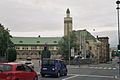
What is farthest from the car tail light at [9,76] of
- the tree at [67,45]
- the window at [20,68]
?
the tree at [67,45]

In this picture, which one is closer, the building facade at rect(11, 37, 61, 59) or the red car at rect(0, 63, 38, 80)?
the red car at rect(0, 63, 38, 80)

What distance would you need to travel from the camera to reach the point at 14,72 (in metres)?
17.8

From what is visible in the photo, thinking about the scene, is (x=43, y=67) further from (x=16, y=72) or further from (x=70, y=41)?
(x=70, y=41)

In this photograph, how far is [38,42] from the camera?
170000mm

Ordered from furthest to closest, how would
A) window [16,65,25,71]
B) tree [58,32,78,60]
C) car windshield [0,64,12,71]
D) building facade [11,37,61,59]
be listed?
building facade [11,37,61,59] → tree [58,32,78,60] → window [16,65,25,71] → car windshield [0,64,12,71]

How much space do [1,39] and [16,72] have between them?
56.0 metres

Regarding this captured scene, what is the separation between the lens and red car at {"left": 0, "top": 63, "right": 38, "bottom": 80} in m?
17.6

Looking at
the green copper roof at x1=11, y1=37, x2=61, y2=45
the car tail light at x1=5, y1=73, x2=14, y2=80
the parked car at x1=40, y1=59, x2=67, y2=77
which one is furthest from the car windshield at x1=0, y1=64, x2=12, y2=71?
the green copper roof at x1=11, y1=37, x2=61, y2=45

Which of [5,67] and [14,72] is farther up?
[5,67]

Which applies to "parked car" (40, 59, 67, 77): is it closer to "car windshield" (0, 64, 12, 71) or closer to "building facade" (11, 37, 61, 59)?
"car windshield" (0, 64, 12, 71)

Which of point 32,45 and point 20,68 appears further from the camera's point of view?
point 32,45

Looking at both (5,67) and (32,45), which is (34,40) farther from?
(5,67)

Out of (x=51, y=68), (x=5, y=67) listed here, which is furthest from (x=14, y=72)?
(x=51, y=68)

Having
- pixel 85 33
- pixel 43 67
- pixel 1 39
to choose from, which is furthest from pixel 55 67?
pixel 85 33
